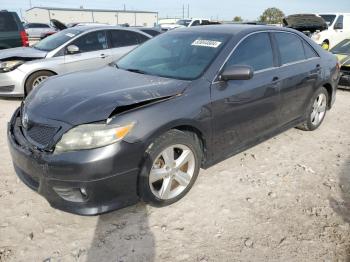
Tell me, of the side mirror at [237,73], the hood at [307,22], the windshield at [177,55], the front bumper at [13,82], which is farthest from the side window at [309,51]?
the hood at [307,22]

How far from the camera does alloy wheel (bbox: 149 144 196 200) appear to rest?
2936mm

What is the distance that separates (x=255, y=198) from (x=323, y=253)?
85cm

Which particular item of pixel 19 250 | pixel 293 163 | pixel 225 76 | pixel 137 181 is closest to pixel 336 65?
pixel 293 163

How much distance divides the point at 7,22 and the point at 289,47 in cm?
745

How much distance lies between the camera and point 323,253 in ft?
8.45

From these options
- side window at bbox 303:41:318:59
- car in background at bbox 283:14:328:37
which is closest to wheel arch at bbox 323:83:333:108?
side window at bbox 303:41:318:59

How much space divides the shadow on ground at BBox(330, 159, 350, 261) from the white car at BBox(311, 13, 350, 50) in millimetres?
12014

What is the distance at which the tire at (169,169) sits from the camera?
9.14ft

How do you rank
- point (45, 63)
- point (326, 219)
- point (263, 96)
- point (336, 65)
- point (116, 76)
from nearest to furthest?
point (326, 219)
point (116, 76)
point (263, 96)
point (336, 65)
point (45, 63)

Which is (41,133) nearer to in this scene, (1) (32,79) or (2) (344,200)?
(2) (344,200)

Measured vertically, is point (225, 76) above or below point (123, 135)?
above

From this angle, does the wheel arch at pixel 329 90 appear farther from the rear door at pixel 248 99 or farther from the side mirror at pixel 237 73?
the side mirror at pixel 237 73

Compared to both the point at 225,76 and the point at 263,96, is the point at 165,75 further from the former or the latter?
the point at 263,96

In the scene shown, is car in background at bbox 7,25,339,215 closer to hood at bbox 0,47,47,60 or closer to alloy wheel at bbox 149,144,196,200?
alloy wheel at bbox 149,144,196,200
